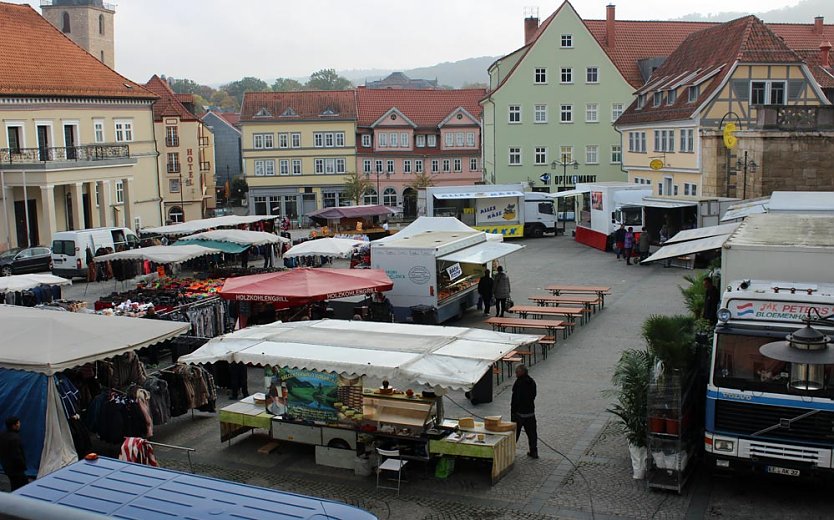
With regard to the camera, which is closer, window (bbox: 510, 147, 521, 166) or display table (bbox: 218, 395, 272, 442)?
display table (bbox: 218, 395, 272, 442)

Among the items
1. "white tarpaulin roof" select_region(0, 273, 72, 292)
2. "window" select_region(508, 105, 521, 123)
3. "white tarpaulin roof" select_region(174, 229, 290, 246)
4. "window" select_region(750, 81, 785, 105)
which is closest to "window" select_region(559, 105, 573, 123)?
"window" select_region(508, 105, 521, 123)

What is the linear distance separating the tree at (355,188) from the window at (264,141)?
18.9 ft

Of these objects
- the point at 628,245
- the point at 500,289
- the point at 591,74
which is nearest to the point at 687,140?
the point at 628,245

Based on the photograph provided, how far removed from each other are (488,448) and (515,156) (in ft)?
159

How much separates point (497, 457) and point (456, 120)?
198 ft

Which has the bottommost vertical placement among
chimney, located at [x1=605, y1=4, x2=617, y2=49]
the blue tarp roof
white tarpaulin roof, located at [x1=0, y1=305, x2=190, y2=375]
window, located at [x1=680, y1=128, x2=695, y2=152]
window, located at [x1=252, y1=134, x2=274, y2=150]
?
white tarpaulin roof, located at [x1=0, y1=305, x2=190, y2=375]

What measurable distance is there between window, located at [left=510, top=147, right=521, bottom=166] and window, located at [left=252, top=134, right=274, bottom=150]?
1869 centimetres

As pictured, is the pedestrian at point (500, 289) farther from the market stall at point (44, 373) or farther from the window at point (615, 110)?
the window at point (615, 110)

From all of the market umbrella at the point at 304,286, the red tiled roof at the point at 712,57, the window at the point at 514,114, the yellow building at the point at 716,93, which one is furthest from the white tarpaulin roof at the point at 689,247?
the window at the point at 514,114

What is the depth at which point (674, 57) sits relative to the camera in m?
51.5

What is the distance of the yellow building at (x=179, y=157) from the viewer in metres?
69.0

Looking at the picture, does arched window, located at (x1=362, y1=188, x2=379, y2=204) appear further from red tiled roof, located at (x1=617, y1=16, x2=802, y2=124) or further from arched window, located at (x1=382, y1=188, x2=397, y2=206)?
red tiled roof, located at (x1=617, y1=16, x2=802, y2=124)

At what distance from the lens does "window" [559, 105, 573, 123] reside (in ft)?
192

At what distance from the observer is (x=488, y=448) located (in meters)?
11.9
